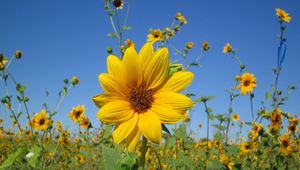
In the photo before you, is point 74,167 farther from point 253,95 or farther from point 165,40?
point 253,95

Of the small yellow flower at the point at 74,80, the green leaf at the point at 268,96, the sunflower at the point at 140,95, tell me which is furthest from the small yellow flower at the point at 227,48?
the sunflower at the point at 140,95

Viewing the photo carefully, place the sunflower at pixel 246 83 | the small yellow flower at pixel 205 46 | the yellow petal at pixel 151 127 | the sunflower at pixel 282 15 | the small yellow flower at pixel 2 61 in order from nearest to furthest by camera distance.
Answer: the yellow petal at pixel 151 127, the small yellow flower at pixel 2 61, the sunflower at pixel 282 15, the sunflower at pixel 246 83, the small yellow flower at pixel 205 46

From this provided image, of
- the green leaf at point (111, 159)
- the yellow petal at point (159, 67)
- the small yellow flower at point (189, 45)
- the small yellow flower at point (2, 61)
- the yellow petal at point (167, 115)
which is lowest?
the green leaf at point (111, 159)

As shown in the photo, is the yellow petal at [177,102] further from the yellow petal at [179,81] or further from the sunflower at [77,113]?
the sunflower at [77,113]

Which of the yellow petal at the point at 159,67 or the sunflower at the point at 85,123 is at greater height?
the sunflower at the point at 85,123

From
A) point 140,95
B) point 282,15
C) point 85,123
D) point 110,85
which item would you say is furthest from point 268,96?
point 110,85

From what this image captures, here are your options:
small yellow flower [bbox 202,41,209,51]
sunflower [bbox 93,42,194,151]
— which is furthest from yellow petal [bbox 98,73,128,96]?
small yellow flower [bbox 202,41,209,51]

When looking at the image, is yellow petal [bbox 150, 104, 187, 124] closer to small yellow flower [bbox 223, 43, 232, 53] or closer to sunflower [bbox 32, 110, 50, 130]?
sunflower [bbox 32, 110, 50, 130]

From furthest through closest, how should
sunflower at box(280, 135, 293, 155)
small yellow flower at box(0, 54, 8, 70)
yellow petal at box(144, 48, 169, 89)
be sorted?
sunflower at box(280, 135, 293, 155) → small yellow flower at box(0, 54, 8, 70) → yellow petal at box(144, 48, 169, 89)
